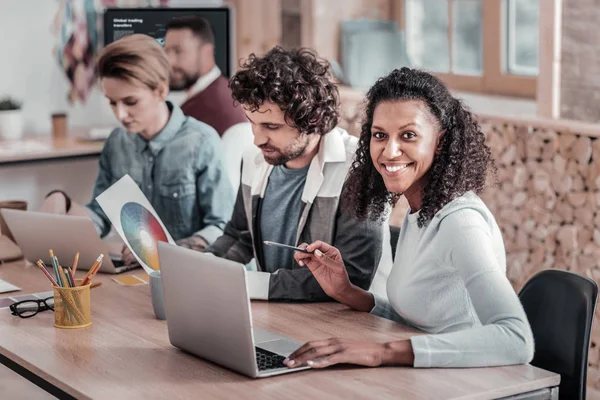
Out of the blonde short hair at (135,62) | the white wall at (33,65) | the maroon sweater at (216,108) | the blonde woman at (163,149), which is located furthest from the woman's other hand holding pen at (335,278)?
the white wall at (33,65)

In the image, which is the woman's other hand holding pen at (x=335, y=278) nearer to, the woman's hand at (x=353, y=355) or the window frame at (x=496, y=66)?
the woman's hand at (x=353, y=355)

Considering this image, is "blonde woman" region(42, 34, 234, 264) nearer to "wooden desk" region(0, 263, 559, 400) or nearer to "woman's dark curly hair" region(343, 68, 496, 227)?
"wooden desk" region(0, 263, 559, 400)

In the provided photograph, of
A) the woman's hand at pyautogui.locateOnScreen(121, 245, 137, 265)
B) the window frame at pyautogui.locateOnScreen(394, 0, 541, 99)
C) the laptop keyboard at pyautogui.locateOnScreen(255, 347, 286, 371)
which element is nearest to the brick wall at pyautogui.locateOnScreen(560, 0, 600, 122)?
the window frame at pyautogui.locateOnScreen(394, 0, 541, 99)

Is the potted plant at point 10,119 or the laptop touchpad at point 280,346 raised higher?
the potted plant at point 10,119

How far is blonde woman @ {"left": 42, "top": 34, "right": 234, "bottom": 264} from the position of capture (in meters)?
3.14

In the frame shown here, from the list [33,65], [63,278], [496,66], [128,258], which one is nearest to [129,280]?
[128,258]

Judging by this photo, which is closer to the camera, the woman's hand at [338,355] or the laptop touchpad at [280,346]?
the woman's hand at [338,355]

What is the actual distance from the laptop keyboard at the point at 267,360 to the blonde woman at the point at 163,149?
109 cm

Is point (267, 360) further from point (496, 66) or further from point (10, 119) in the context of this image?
point (496, 66)

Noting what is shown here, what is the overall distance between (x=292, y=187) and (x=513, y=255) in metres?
1.53

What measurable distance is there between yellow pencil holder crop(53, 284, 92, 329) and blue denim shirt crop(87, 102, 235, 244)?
86cm

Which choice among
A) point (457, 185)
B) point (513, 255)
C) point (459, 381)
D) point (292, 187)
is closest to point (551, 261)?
point (513, 255)

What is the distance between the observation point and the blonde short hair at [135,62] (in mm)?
3139

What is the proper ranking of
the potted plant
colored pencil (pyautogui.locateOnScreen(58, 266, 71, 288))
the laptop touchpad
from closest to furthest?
1. the laptop touchpad
2. colored pencil (pyautogui.locateOnScreen(58, 266, 71, 288))
3. the potted plant
